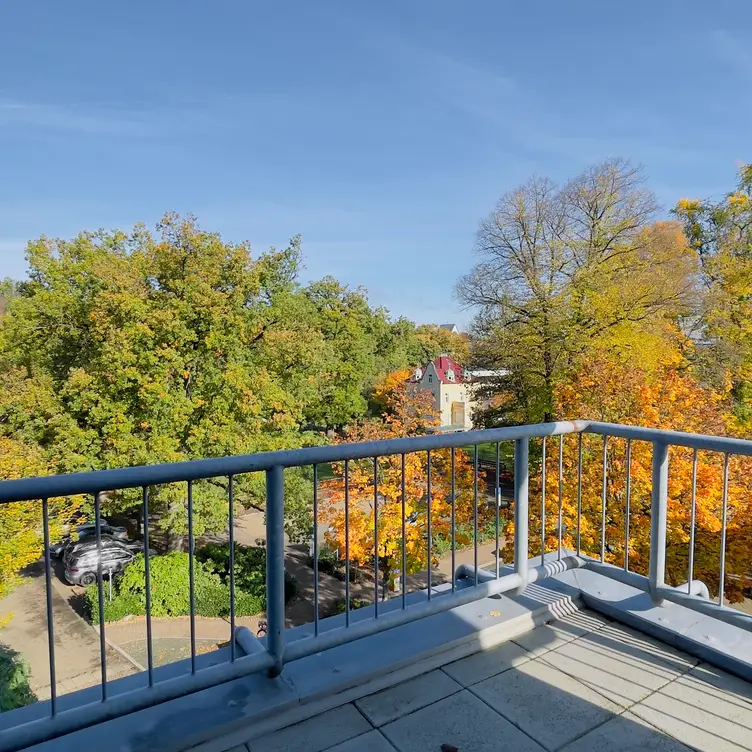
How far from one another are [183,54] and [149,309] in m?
6.70

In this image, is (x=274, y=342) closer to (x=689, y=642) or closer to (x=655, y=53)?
(x=655, y=53)

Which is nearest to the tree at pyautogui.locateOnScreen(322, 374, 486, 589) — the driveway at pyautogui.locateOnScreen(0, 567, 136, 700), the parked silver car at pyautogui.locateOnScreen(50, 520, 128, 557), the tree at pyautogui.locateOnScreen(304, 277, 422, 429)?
the driveway at pyautogui.locateOnScreen(0, 567, 136, 700)

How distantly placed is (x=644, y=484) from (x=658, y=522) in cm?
673

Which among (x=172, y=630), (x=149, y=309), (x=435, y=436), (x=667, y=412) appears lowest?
(x=172, y=630)

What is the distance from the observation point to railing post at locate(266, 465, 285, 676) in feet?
5.97

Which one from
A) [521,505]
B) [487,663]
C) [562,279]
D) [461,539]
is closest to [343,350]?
[461,539]

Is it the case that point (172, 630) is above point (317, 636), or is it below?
below

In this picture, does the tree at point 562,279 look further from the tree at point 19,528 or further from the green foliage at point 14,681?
the green foliage at point 14,681

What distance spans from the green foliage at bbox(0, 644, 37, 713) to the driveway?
0.36 m

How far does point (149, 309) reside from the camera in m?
14.8

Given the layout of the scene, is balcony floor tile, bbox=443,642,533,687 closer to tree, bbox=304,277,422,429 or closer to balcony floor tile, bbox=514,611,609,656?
balcony floor tile, bbox=514,611,609,656

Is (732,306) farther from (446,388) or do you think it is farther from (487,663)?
(446,388)

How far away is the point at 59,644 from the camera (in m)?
11.2

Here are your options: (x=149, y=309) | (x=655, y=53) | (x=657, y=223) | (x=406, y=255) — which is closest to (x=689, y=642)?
(x=655, y=53)
